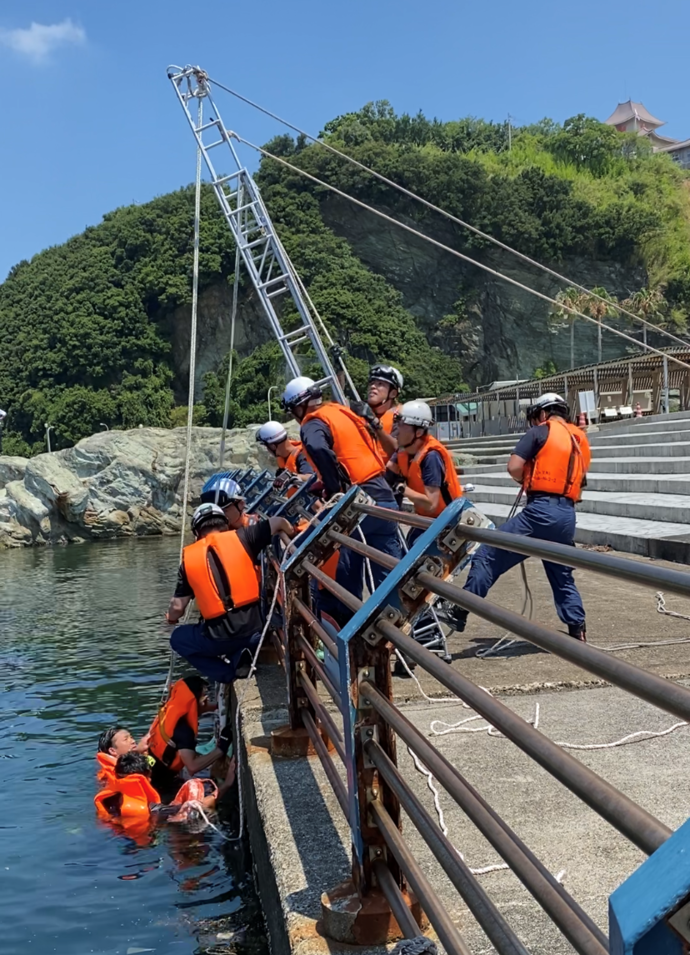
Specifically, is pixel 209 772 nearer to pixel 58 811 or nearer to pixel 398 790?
pixel 58 811

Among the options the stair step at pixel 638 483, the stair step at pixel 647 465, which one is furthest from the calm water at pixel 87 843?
the stair step at pixel 647 465

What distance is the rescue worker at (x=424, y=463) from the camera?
619 centimetres

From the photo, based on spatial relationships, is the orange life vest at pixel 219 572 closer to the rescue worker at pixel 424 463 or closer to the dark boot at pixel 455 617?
the rescue worker at pixel 424 463

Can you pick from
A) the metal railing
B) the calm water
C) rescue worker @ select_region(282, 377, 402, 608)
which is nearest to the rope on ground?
the metal railing

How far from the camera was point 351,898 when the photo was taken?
270 cm

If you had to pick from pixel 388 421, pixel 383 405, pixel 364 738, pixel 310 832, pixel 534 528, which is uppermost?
pixel 383 405

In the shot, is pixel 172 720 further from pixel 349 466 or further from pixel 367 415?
pixel 367 415

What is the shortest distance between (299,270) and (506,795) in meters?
→ 69.2

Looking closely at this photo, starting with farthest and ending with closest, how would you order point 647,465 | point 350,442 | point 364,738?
point 647,465 → point 350,442 → point 364,738

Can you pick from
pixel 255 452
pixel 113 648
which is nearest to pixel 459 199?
pixel 255 452

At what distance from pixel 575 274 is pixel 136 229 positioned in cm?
3639

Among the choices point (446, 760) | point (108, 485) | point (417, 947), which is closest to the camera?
point (417, 947)

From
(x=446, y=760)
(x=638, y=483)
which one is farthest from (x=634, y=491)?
(x=446, y=760)

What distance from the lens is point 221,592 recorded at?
598 cm
